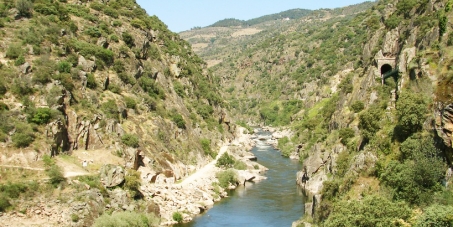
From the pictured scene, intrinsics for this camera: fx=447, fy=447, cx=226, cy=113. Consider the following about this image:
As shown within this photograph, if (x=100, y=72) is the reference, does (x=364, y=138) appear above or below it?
below

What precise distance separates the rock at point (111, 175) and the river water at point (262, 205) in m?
7.76

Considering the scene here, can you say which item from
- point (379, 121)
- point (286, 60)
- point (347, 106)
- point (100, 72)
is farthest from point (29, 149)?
point (286, 60)

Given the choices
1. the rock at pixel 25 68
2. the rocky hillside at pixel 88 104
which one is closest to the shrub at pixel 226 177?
the rocky hillside at pixel 88 104

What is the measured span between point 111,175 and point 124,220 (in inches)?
295

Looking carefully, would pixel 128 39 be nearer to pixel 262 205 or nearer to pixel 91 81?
pixel 91 81

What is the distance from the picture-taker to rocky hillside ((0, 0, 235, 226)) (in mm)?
42406

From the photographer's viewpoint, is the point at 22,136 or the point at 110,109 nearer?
the point at 22,136

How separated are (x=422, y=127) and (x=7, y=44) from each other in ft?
146

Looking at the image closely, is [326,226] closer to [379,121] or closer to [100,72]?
[379,121]

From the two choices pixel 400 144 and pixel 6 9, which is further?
pixel 6 9

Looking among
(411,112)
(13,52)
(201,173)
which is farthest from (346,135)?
(13,52)

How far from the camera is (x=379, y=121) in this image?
4209cm

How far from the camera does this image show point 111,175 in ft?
144

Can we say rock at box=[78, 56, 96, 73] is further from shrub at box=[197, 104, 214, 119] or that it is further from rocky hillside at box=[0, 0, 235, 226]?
shrub at box=[197, 104, 214, 119]
